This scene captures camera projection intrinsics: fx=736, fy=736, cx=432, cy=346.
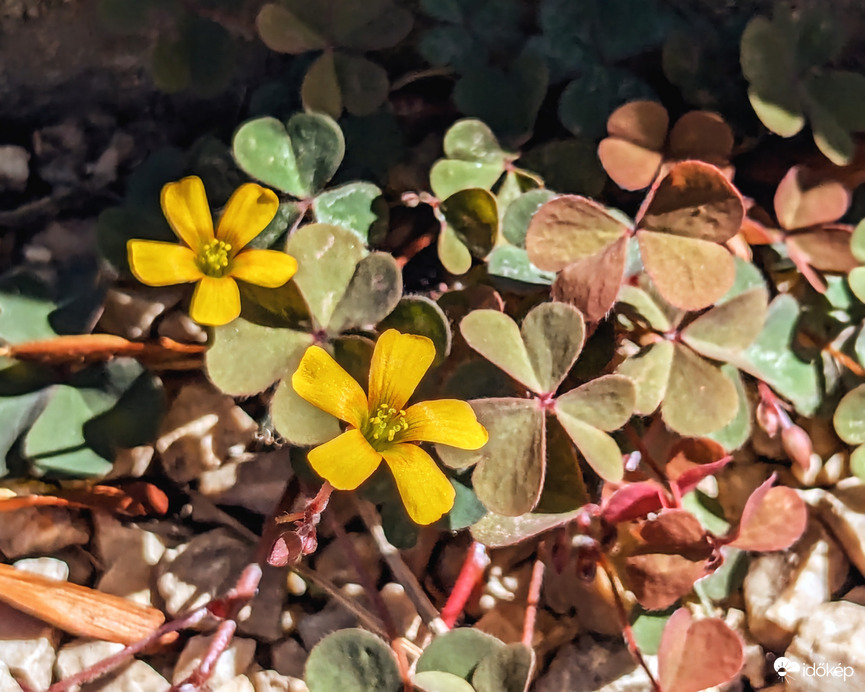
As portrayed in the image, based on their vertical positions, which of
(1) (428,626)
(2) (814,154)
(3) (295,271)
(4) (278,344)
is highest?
(2) (814,154)

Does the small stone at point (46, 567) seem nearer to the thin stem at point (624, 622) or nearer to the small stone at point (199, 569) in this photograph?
the small stone at point (199, 569)

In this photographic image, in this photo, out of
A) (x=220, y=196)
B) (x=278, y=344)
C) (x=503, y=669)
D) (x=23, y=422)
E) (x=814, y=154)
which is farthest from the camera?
(x=814, y=154)

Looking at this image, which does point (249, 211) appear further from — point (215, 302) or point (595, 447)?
point (595, 447)

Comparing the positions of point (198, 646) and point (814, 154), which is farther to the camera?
point (814, 154)

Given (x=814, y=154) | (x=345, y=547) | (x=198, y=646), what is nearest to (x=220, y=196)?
(x=345, y=547)

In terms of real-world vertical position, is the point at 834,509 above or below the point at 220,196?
below

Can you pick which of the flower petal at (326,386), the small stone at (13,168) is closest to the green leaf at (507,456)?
the flower petal at (326,386)

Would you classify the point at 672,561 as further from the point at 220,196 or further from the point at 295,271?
the point at 220,196
